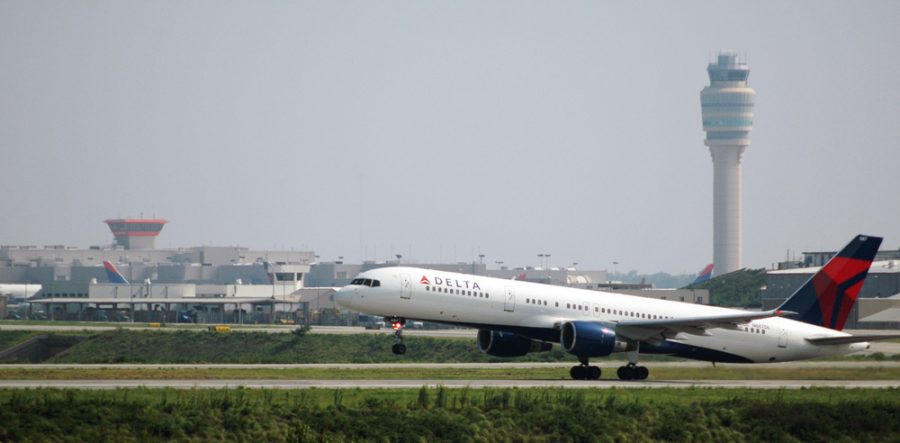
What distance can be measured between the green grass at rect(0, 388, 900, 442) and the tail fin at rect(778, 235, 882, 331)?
15348 mm

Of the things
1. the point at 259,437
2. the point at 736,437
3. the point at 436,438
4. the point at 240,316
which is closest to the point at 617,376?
the point at 736,437

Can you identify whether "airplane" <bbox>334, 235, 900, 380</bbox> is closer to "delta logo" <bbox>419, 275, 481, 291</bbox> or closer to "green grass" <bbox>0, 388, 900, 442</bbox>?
"delta logo" <bbox>419, 275, 481, 291</bbox>

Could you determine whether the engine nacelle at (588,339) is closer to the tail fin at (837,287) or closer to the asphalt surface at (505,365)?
the asphalt surface at (505,365)

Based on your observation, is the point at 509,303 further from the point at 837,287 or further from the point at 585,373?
the point at 837,287

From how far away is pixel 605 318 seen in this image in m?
65.1

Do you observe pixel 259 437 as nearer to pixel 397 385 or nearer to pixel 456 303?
pixel 397 385

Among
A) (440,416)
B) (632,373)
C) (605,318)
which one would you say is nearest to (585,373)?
(632,373)

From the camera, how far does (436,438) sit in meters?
44.3

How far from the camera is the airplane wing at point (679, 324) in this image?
6016cm

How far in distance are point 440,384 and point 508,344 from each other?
995cm

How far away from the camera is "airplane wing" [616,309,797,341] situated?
6016 centimetres

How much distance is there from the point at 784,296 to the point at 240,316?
69705 millimetres

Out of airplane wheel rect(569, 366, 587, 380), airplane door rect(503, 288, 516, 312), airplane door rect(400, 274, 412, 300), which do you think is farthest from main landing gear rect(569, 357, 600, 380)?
airplane door rect(400, 274, 412, 300)

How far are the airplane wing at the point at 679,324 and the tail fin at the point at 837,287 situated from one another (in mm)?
6229
